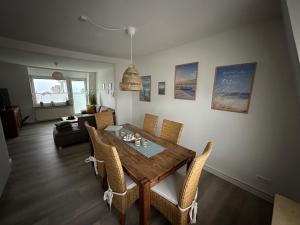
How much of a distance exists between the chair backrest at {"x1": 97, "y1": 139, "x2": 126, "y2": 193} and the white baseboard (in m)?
1.77

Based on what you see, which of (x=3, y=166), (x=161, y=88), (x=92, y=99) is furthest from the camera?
(x=92, y=99)

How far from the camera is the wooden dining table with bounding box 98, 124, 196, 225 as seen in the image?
1.15m

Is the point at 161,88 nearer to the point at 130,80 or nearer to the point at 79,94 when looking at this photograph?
the point at 130,80

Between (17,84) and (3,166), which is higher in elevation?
(17,84)

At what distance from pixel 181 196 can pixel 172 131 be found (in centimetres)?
106

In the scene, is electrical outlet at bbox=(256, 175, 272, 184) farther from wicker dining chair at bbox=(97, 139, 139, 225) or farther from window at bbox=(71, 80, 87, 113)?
window at bbox=(71, 80, 87, 113)

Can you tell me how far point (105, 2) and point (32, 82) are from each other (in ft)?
20.8

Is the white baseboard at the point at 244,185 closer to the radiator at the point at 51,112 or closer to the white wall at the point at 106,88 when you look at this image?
the white wall at the point at 106,88

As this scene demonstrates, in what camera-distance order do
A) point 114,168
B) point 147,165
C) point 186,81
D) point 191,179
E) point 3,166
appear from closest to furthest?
point 191,179, point 114,168, point 147,165, point 3,166, point 186,81

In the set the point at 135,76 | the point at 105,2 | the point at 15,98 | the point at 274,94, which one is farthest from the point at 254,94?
the point at 15,98

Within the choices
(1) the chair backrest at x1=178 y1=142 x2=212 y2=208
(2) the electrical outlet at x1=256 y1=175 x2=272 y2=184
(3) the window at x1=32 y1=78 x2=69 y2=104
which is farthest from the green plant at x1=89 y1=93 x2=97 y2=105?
(2) the electrical outlet at x1=256 y1=175 x2=272 y2=184

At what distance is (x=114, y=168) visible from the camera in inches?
47.3

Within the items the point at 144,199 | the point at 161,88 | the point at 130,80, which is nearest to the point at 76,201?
the point at 144,199

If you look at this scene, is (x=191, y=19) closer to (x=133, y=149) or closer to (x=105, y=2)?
(x=105, y=2)
